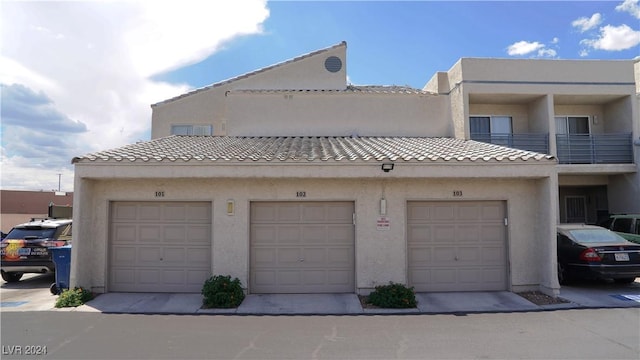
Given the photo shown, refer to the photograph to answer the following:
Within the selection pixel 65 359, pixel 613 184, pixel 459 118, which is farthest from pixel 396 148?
pixel 613 184

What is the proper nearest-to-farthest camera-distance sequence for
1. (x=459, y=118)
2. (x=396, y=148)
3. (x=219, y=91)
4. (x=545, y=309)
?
1. (x=545, y=309)
2. (x=396, y=148)
3. (x=459, y=118)
4. (x=219, y=91)

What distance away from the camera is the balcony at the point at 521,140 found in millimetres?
15102

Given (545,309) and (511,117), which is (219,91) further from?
(545,309)

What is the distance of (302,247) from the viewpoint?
32.0 feet

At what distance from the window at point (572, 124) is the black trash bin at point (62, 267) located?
17.0m

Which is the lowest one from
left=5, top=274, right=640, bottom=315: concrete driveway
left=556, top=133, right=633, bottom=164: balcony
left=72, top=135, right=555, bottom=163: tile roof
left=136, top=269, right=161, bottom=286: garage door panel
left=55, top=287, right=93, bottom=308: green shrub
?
left=5, top=274, right=640, bottom=315: concrete driveway

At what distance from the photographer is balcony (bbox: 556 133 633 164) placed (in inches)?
609

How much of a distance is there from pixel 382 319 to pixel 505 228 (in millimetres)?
4131

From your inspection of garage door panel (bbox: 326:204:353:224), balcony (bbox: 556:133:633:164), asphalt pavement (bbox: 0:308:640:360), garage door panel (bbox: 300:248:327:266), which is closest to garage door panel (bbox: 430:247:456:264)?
asphalt pavement (bbox: 0:308:640:360)

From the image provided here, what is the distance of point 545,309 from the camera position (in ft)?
27.9

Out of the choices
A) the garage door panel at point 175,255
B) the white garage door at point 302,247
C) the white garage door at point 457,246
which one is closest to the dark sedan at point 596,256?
the white garage door at point 457,246

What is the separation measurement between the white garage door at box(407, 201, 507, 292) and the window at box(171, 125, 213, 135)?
1041 cm

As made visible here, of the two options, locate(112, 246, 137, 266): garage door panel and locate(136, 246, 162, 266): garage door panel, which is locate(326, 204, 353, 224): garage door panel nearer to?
locate(136, 246, 162, 266): garage door panel

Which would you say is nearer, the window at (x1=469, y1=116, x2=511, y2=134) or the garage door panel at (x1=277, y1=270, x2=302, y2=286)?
the garage door panel at (x1=277, y1=270, x2=302, y2=286)
